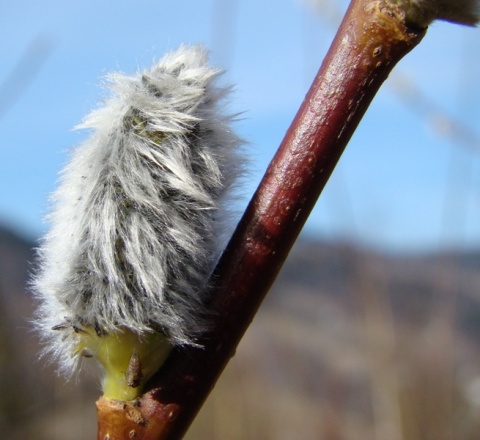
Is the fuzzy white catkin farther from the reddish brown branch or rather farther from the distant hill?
the distant hill

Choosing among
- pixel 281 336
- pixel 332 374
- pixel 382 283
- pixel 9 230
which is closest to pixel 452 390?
pixel 382 283

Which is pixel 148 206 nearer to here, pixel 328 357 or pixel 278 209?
pixel 278 209

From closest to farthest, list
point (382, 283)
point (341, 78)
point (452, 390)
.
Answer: point (341, 78) < point (452, 390) < point (382, 283)

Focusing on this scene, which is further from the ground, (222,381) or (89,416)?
(222,381)

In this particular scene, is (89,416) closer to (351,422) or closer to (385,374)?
(351,422)

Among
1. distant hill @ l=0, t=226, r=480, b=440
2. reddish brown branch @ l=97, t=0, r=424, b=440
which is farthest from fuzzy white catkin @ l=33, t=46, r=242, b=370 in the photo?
distant hill @ l=0, t=226, r=480, b=440
